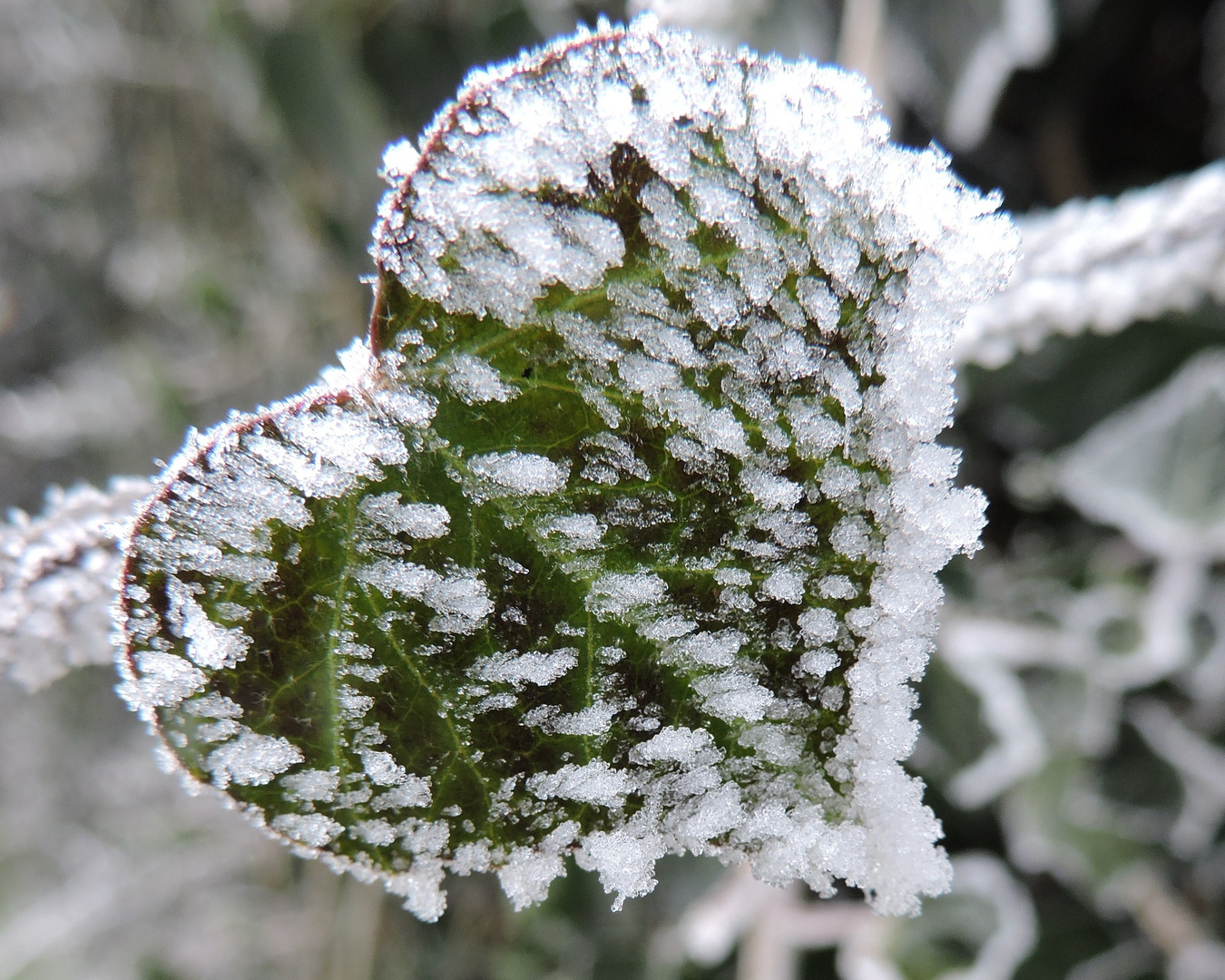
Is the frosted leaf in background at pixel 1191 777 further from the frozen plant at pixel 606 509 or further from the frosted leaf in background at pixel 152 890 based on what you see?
the frosted leaf in background at pixel 152 890

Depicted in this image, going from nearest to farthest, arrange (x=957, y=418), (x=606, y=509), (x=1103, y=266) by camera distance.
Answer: (x=606, y=509)
(x=1103, y=266)
(x=957, y=418)

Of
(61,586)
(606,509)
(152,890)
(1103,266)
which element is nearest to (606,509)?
(606,509)

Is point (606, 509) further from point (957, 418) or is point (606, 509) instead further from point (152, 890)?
point (152, 890)

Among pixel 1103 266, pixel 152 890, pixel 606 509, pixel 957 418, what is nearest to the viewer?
pixel 606 509

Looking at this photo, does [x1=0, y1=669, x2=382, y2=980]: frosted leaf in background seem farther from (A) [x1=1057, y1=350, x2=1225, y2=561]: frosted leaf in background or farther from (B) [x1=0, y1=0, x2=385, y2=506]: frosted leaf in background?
(A) [x1=1057, y1=350, x2=1225, y2=561]: frosted leaf in background

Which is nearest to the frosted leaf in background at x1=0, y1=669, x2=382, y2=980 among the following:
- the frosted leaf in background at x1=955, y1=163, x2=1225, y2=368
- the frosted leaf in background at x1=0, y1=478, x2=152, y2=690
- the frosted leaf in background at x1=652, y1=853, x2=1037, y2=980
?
the frosted leaf in background at x1=652, y1=853, x2=1037, y2=980

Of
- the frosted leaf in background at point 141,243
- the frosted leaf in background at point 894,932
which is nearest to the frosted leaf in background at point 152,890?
the frosted leaf in background at point 141,243

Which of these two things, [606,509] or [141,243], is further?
[141,243]
